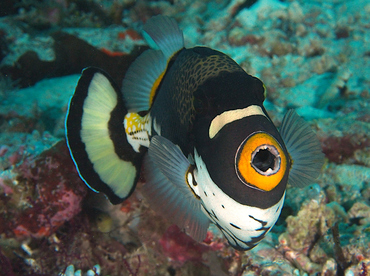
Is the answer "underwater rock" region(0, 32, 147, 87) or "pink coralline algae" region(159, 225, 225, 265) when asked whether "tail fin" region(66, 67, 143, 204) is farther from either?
"underwater rock" region(0, 32, 147, 87)

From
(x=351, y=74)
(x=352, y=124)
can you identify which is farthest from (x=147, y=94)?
(x=351, y=74)

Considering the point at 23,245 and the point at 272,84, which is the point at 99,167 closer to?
the point at 23,245

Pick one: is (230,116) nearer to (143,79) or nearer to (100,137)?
(143,79)

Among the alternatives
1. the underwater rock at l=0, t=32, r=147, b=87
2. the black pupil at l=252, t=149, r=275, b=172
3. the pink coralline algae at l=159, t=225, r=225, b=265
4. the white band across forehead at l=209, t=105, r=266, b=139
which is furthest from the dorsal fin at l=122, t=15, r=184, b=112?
the underwater rock at l=0, t=32, r=147, b=87

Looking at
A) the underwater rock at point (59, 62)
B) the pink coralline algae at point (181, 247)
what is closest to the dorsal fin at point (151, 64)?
the pink coralline algae at point (181, 247)

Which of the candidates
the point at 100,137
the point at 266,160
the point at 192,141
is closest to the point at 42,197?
the point at 100,137

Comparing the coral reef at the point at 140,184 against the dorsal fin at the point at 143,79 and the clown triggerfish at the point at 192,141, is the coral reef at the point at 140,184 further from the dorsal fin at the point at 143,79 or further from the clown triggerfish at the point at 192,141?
the dorsal fin at the point at 143,79

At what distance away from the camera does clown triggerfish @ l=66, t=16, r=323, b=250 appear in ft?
4.10

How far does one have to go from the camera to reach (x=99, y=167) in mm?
2393

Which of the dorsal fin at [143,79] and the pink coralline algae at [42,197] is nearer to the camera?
the dorsal fin at [143,79]

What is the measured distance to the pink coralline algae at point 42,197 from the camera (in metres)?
2.62

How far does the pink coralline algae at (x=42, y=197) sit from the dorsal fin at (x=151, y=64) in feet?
3.23

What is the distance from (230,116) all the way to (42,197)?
2194 millimetres

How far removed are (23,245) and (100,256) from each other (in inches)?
29.0
